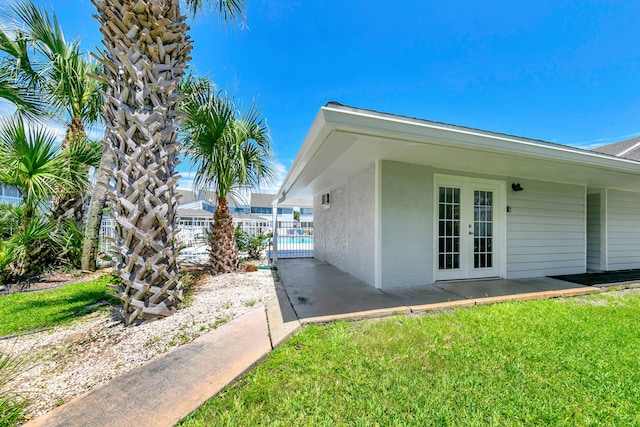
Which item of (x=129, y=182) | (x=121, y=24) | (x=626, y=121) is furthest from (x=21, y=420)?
(x=626, y=121)

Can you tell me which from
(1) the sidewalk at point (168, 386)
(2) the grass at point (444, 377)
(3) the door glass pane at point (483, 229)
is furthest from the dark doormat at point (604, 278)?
(1) the sidewalk at point (168, 386)

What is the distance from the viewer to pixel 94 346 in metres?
2.83

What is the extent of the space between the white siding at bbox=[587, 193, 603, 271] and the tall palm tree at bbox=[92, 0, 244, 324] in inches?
434

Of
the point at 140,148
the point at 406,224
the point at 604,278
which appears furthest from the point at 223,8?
the point at 604,278

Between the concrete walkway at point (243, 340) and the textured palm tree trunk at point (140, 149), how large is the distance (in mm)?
1252

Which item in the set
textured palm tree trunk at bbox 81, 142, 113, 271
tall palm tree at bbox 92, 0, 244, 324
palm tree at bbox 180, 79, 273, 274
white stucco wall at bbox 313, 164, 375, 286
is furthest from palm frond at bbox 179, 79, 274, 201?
white stucco wall at bbox 313, 164, 375, 286

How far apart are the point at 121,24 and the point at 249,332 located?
4480 mm

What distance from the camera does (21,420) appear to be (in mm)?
1759

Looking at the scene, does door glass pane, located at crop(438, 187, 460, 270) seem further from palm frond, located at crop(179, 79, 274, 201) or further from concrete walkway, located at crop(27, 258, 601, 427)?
palm frond, located at crop(179, 79, 274, 201)

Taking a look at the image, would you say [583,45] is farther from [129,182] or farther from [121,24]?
[129,182]

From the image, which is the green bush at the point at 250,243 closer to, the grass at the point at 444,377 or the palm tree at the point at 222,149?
the palm tree at the point at 222,149

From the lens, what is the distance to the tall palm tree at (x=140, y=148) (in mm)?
3365

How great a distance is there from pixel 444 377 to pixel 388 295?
7.47ft

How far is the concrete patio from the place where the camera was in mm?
3777
